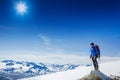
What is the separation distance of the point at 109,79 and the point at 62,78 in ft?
25.6

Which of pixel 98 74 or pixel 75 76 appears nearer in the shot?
pixel 98 74

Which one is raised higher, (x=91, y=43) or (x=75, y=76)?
(x=91, y=43)

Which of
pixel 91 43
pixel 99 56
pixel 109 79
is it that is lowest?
pixel 109 79

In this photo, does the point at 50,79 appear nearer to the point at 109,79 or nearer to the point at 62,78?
the point at 62,78

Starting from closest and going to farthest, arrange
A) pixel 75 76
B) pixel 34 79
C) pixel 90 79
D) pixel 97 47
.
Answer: pixel 90 79 < pixel 97 47 < pixel 75 76 < pixel 34 79

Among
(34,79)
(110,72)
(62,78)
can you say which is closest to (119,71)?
(110,72)

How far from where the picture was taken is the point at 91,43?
23.9m

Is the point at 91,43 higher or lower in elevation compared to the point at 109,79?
higher

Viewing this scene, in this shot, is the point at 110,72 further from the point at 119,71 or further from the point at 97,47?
the point at 97,47

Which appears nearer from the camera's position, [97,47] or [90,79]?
[90,79]

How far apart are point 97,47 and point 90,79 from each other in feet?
13.7

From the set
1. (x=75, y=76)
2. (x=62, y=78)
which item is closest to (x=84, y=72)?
(x=75, y=76)

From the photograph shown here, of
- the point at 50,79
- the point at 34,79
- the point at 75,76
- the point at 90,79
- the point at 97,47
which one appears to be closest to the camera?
the point at 90,79

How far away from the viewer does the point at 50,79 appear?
29188 mm
